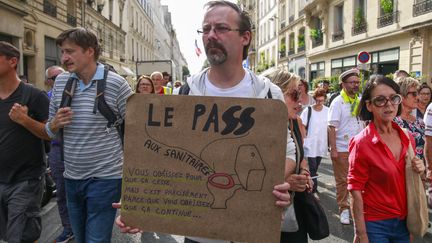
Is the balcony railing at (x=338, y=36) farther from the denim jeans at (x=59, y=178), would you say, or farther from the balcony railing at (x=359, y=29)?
the denim jeans at (x=59, y=178)

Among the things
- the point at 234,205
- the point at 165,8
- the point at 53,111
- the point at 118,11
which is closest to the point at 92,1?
the point at 118,11

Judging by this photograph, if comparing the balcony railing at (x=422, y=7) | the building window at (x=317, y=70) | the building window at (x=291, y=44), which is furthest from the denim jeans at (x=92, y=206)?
the building window at (x=291, y=44)

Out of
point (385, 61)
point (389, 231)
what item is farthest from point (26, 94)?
point (385, 61)

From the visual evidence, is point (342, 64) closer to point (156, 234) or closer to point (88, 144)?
point (156, 234)

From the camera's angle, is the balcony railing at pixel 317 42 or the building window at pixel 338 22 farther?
the balcony railing at pixel 317 42

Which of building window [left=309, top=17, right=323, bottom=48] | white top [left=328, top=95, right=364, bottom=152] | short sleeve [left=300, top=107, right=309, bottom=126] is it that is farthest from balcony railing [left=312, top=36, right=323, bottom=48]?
white top [left=328, top=95, right=364, bottom=152]

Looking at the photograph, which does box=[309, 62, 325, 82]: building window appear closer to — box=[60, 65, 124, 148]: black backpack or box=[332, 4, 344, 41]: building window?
box=[332, 4, 344, 41]: building window

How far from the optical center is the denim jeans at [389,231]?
266cm

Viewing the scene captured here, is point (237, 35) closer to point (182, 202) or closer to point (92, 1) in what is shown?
point (182, 202)

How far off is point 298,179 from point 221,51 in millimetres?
810

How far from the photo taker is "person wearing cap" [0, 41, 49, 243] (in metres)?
3.13

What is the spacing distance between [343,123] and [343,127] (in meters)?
0.06

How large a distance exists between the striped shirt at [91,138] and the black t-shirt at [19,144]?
571 mm

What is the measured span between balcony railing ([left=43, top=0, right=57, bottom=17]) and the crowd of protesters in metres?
17.9
